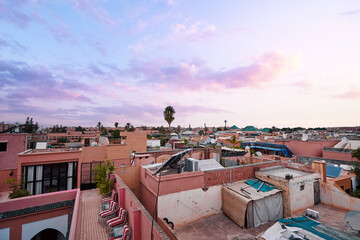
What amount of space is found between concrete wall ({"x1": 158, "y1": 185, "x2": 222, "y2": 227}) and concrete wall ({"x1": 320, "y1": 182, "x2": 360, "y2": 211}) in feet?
26.7

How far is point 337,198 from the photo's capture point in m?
11.2

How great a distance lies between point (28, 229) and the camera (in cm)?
850

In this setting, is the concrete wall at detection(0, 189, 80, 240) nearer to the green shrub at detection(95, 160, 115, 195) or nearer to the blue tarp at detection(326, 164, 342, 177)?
the green shrub at detection(95, 160, 115, 195)

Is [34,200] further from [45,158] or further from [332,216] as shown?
[332,216]

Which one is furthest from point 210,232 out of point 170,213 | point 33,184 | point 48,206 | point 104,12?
point 104,12

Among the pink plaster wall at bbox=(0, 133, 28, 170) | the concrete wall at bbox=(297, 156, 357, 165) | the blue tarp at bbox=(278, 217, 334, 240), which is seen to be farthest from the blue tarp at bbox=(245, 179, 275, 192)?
the pink plaster wall at bbox=(0, 133, 28, 170)

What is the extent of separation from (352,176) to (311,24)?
1277 cm

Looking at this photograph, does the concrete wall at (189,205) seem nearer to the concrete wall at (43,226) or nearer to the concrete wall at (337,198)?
the concrete wall at (43,226)

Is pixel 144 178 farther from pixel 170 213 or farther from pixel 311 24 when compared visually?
pixel 311 24

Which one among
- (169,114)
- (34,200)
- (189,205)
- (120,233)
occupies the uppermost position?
(169,114)

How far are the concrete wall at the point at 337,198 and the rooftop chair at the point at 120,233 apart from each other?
45.2ft

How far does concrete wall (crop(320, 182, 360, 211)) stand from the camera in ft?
33.9

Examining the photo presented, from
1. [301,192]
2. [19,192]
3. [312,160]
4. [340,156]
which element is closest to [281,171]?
[301,192]

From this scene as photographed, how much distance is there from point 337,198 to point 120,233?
1419 centimetres
